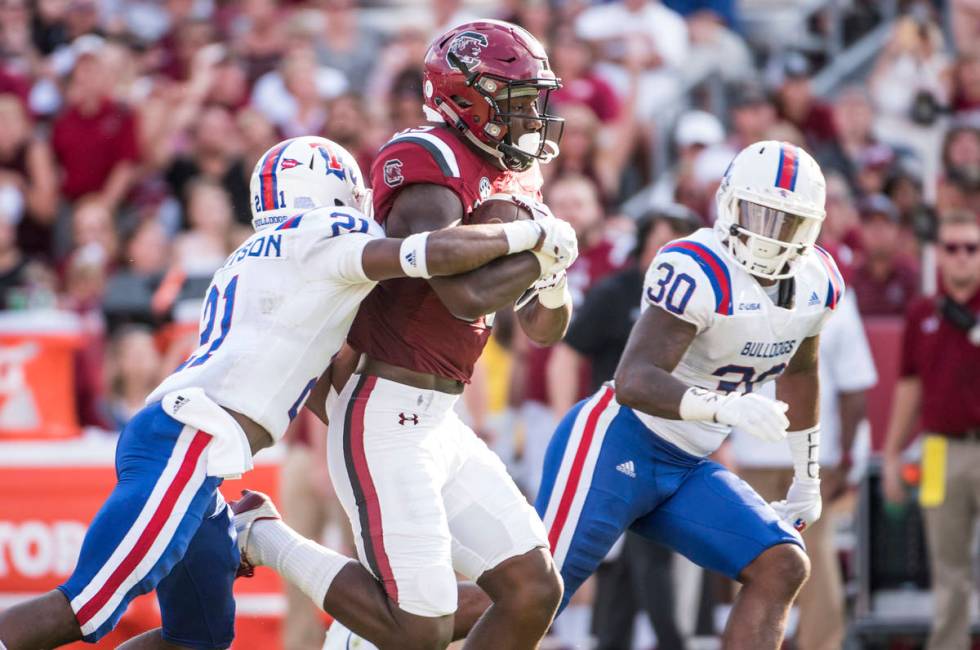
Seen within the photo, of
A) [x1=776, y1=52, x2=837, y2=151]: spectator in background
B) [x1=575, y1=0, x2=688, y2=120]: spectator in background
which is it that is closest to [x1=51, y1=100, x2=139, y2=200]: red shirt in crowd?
[x1=575, y1=0, x2=688, y2=120]: spectator in background

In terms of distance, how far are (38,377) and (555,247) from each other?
4.56m

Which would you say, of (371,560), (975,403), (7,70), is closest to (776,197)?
(371,560)

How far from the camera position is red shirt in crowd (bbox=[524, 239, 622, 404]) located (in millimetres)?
8867

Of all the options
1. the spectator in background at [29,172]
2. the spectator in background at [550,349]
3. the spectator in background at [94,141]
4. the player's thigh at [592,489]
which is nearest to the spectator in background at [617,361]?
the spectator in background at [550,349]

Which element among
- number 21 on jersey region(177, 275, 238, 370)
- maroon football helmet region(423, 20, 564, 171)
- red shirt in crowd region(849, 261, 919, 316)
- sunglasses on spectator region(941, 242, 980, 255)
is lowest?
red shirt in crowd region(849, 261, 919, 316)

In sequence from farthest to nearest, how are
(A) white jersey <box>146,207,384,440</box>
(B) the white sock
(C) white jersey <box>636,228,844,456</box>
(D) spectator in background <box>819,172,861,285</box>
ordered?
(D) spectator in background <box>819,172,861,285</box> < (C) white jersey <box>636,228,844,456</box> < (B) the white sock < (A) white jersey <box>146,207,384,440</box>

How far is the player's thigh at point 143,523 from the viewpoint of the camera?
16.1ft

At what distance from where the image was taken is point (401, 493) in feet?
16.8

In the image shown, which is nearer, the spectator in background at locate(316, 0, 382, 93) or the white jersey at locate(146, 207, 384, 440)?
the white jersey at locate(146, 207, 384, 440)

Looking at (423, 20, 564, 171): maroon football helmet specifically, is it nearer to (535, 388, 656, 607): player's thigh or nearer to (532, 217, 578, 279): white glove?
(532, 217, 578, 279): white glove

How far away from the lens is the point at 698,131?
10.5 meters

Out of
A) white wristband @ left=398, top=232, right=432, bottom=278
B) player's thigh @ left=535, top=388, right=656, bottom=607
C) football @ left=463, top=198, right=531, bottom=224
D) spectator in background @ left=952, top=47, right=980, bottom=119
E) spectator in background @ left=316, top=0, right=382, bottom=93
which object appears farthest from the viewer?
spectator in background @ left=316, top=0, right=382, bottom=93

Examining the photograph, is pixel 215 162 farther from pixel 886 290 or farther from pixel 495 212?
pixel 495 212

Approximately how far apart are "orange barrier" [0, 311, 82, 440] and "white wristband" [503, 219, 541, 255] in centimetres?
435
